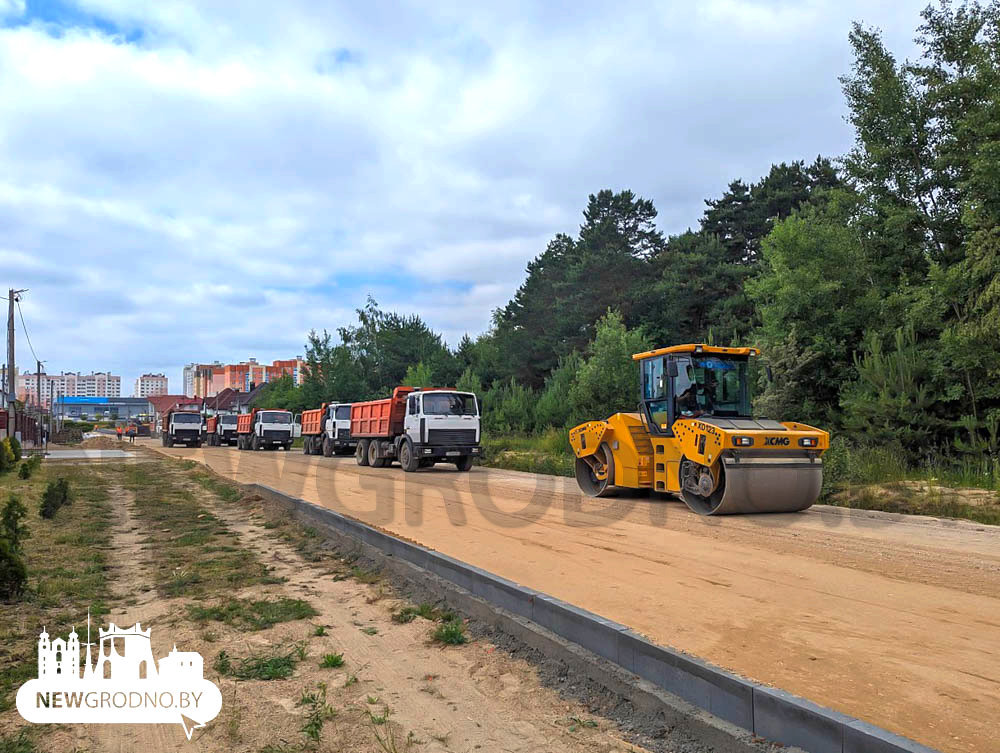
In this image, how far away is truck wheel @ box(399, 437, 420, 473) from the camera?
2409cm

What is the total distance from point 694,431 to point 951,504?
14.9 feet

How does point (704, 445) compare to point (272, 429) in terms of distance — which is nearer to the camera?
point (704, 445)

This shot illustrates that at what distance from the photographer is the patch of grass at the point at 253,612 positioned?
6.43m

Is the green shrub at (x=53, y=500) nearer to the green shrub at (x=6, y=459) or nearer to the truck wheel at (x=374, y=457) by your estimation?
the green shrub at (x=6, y=459)

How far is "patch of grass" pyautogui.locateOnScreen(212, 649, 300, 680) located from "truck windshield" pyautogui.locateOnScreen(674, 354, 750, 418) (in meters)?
9.19

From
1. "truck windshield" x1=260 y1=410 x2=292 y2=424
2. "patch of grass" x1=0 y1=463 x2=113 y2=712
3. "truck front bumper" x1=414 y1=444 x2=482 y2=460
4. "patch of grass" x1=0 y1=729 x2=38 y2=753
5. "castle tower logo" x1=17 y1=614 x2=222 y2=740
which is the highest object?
"truck windshield" x1=260 y1=410 x2=292 y2=424

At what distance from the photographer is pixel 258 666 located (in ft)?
17.4

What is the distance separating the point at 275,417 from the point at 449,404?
23.7 metres

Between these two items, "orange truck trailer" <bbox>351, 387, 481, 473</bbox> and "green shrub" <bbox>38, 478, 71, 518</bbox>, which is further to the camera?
"orange truck trailer" <bbox>351, 387, 481, 473</bbox>

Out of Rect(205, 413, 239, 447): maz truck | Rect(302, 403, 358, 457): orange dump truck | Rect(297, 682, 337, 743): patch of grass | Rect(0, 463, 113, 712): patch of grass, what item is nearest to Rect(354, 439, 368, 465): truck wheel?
Rect(302, 403, 358, 457): orange dump truck

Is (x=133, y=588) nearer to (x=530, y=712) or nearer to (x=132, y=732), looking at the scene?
(x=132, y=732)

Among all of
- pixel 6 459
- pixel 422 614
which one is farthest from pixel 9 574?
pixel 6 459

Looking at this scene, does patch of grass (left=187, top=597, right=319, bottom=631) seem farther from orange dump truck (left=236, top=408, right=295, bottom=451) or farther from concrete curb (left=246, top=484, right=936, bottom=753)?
orange dump truck (left=236, top=408, right=295, bottom=451)

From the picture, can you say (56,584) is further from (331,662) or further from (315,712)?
(315,712)
